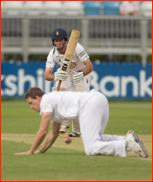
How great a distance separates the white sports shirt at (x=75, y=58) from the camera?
8328 millimetres

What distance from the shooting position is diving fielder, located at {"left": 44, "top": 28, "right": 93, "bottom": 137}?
7.95 meters

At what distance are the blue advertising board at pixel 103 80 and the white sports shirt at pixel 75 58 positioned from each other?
13034 millimetres

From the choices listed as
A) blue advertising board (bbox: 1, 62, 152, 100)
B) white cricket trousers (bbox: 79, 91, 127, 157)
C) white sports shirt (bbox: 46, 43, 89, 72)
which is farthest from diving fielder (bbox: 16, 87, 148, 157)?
blue advertising board (bbox: 1, 62, 152, 100)

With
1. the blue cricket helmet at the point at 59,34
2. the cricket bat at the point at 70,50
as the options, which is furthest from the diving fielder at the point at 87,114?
the blue cricket helmet at the point at 59,34

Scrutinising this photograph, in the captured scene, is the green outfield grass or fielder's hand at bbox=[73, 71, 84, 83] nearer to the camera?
the green outfield grass

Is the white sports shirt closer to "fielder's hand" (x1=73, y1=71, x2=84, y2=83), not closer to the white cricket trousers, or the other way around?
"fielder's hand" (x1=73, y1=71, x2=84, y2=83)

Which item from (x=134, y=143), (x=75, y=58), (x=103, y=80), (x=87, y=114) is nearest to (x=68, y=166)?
(x=87, y=114)

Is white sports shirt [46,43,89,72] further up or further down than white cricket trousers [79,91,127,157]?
further up

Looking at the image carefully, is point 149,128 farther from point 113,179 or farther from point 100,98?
point 113,179

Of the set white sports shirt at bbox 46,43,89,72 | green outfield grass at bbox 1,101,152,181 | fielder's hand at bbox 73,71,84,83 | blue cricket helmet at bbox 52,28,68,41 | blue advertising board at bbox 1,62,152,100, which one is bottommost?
blue advertising board at bbox 1,62,152,100

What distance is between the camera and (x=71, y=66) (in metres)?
8.69

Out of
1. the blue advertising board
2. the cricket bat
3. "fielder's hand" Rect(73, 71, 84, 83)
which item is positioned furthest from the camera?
the blue advertising board

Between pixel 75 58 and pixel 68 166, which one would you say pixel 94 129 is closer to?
pixel 68 166

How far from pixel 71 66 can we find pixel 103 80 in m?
13.4
